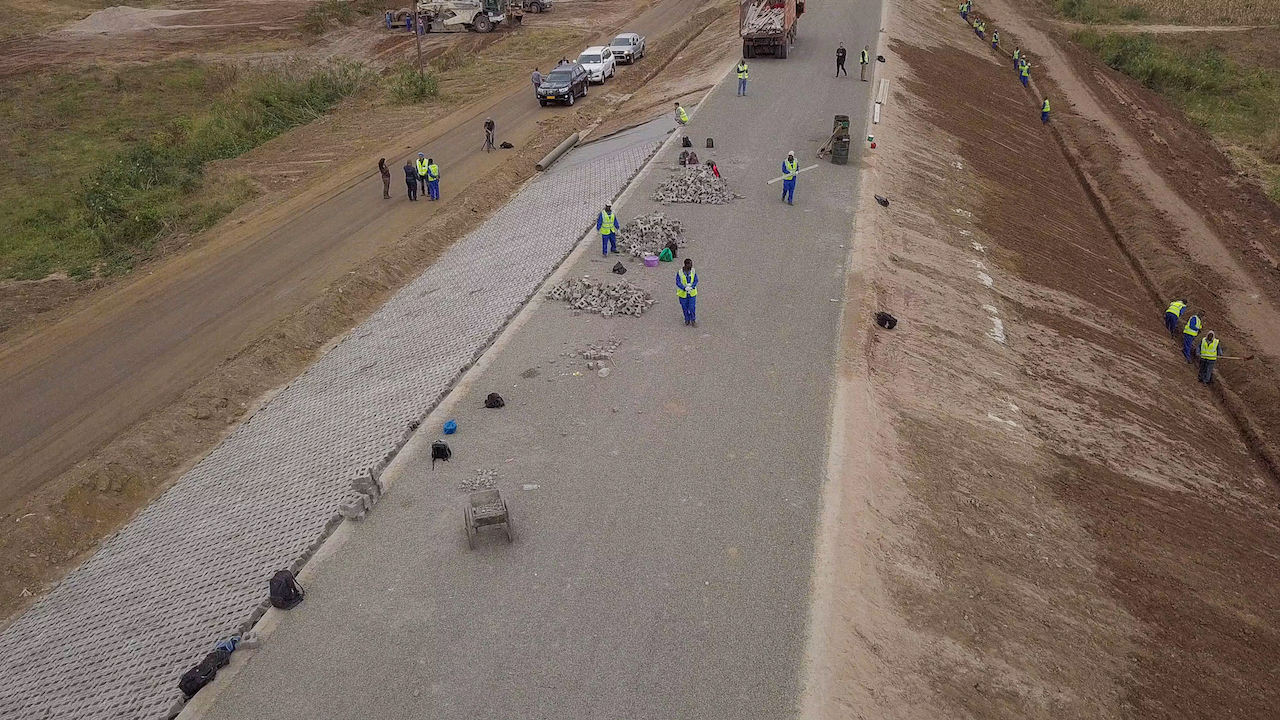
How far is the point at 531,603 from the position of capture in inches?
370

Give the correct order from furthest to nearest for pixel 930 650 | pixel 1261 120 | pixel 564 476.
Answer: pixel 1261 120, pixel 564 476, pixel 930 650

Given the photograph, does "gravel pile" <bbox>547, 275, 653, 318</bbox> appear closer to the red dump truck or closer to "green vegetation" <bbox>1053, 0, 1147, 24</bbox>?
the red dump truck

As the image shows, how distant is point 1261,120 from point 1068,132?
10.3m

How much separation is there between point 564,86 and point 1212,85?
3272 centimetres

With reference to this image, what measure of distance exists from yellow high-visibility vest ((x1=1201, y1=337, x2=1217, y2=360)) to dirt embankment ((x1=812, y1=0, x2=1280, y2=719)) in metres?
0.69

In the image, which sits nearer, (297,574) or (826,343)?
(297,574)

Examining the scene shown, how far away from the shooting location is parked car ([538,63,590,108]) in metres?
33.5

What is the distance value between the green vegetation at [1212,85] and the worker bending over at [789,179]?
21.9 metres

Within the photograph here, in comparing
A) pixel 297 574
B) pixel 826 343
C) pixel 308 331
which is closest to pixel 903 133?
pixel 826 343

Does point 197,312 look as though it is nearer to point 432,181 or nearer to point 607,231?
point 432,181

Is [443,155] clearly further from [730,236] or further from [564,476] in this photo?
[564,476]

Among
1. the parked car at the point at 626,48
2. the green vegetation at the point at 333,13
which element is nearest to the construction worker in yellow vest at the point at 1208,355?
the parked car at the point at 626,48

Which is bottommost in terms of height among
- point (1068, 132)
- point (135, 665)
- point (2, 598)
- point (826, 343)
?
point (2, 598)

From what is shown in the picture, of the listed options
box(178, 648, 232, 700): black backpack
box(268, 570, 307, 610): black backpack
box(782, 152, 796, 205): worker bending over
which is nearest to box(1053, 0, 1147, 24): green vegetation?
box(782, 152, 796, 205): worker bending over
